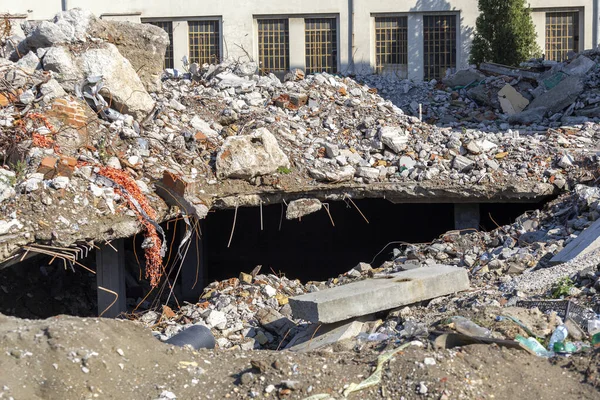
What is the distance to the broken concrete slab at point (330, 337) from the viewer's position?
20.7 ft

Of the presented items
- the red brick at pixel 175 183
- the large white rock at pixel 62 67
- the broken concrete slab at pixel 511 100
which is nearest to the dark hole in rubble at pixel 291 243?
the broken concrete slab at pixel 511 100

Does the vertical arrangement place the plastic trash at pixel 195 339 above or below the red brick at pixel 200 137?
below

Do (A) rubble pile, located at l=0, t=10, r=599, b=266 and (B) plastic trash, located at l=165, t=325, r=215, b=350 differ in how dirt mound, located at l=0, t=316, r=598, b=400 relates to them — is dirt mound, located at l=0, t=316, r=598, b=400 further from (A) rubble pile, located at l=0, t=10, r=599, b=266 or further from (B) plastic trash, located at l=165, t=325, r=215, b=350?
(A) rubble pile, located at l=0, t=10, r=599, b=266

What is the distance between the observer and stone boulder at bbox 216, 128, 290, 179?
29.7 feet

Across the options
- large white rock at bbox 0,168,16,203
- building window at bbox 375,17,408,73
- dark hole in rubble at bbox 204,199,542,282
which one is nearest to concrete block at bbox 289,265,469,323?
large white rock at bbox 0,168,16,203

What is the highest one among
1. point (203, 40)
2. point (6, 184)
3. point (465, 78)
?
point (203, 40)

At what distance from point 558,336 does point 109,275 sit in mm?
6108

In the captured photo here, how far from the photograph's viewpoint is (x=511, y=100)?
41.0ft

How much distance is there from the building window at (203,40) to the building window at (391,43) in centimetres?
437

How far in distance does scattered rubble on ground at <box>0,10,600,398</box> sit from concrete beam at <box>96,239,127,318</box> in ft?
1.59

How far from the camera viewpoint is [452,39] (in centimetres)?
1961

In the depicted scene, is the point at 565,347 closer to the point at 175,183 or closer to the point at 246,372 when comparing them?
the point at 246,372

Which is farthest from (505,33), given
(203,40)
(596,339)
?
(596,339)

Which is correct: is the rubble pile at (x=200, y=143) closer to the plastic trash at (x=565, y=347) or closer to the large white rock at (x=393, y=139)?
the large white rock at (x=393, y=139)
